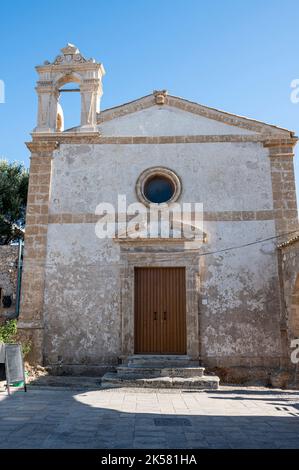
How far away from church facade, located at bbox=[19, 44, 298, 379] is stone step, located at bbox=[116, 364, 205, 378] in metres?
0.52

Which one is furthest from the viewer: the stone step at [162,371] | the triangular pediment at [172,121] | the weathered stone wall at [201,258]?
the triangular pediment at [172,121]

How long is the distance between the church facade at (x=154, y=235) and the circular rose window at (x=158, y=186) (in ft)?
0.11

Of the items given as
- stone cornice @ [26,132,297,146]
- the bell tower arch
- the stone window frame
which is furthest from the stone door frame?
the bell tower arch

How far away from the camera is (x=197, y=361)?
9.65m

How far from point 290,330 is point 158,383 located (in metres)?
3.33

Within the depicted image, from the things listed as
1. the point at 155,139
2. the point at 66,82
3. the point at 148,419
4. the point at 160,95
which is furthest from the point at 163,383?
the point at 66,82

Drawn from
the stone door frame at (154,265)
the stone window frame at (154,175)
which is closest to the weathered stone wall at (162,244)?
the stone door frame at (154,265)

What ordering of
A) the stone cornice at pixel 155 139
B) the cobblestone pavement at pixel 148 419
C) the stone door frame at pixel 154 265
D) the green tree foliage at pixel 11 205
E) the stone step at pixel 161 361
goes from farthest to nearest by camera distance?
the green tree foliage at pixel 11 205 → the stone cornice at pixel 155 139 → the stone door frame at pixel 154 265 → the stone step at pixel 161 361 → the cobblestone pavement at pixel 148 419

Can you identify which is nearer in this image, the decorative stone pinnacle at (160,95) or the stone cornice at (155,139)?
the stone cornice at (155,139)

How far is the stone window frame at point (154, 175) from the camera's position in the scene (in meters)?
10.7

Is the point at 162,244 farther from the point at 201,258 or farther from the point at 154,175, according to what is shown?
the point at 154,175

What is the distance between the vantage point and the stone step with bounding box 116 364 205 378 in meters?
9.17

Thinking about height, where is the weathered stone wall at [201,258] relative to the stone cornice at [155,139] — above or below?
below

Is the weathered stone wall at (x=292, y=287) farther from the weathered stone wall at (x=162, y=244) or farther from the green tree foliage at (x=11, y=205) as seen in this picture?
the green tree foliage at (x=11, y=205)
